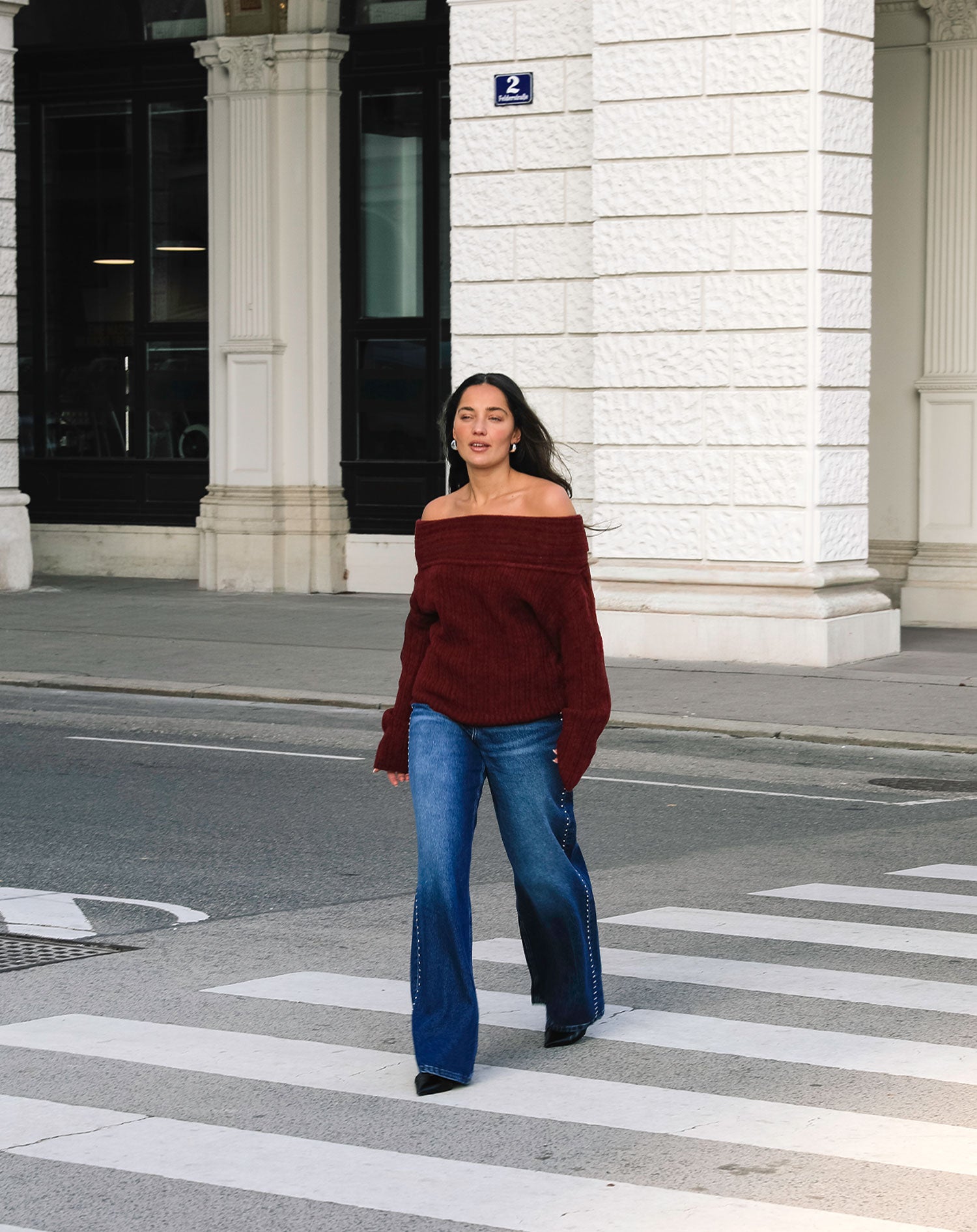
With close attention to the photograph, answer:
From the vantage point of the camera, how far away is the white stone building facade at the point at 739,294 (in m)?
16.2

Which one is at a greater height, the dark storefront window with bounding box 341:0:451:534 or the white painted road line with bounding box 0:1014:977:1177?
the dark storefront window with bounding box 341:0:451:534

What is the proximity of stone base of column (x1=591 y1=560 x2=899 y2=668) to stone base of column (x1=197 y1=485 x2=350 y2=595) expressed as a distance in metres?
6.50

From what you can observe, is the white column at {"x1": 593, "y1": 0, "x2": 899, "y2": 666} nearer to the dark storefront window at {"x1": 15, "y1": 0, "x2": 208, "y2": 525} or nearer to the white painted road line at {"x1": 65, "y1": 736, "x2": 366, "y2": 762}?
the white painted road line at {"x1": 65, "y1": 736, "x2": 366, "y2": 762}

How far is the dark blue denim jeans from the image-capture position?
18.9 feet

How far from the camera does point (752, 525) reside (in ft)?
53.9

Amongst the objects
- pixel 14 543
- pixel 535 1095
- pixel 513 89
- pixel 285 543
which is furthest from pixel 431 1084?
pixel 14 543

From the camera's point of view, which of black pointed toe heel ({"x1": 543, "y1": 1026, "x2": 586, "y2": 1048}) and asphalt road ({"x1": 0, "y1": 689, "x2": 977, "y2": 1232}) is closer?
asphalt road ({"x1": 0, "y1": 689, "x2": 977, "y2": 1232})

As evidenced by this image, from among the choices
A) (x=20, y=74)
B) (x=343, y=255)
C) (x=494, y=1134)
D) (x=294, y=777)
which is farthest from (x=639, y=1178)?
(x=20, y=74)

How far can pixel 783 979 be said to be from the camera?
272 inches

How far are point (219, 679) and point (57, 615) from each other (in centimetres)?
506

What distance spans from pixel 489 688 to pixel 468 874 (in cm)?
48

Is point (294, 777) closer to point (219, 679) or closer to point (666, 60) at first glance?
point (219, 679)

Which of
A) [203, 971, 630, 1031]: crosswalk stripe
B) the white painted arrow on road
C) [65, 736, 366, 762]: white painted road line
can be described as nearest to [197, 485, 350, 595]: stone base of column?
[65, 736, 366, 762]: white painted road line

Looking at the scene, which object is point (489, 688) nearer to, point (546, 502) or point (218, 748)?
point (546, 502)
